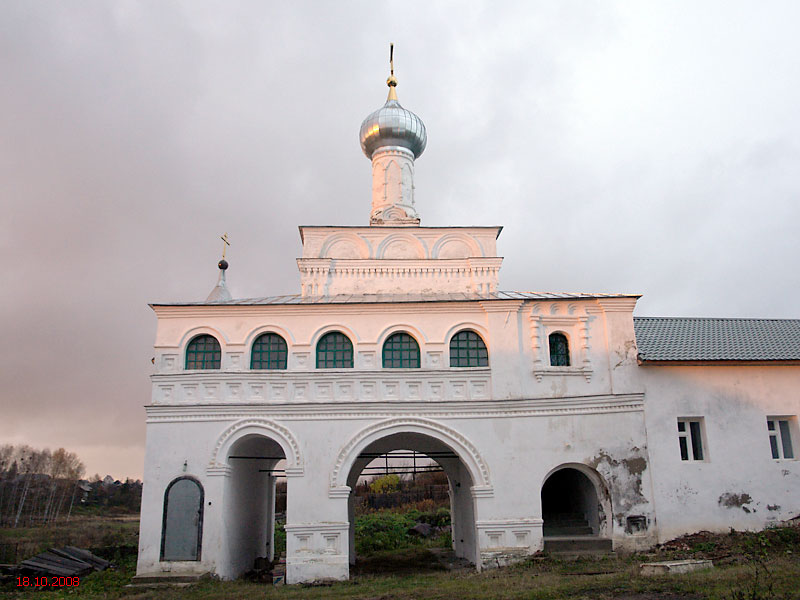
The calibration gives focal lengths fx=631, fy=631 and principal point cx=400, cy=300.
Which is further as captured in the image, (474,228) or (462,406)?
(474,228)

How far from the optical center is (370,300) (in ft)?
46.8

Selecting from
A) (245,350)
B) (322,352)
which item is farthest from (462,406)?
(245,350)

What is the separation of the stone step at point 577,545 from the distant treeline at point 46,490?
96.3 feet

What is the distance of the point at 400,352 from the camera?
45.7 ft

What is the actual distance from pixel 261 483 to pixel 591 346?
897 cm

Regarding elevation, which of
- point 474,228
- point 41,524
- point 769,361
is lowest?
point 41,524

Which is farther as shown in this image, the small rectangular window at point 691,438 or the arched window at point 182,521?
the small rectangular window at point 691,438

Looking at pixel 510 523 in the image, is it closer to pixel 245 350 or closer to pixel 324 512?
pixel 324 512

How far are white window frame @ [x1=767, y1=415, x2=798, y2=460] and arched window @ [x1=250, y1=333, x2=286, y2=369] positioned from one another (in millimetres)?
10779

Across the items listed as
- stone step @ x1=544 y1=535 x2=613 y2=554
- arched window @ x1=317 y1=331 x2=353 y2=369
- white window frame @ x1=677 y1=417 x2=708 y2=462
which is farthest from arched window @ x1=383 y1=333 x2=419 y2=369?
white window frame @ x1=677 y1=417 x2=708 y2=462

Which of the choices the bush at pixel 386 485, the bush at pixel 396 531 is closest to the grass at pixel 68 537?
the bush at pixel 396 531

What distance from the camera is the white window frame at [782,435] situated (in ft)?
45.4

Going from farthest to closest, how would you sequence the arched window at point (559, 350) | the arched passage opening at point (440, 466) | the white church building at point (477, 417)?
the arched passage opening at point (440, 466)
the arched window at point (559, 350)
the white church building at point (477, 417)
